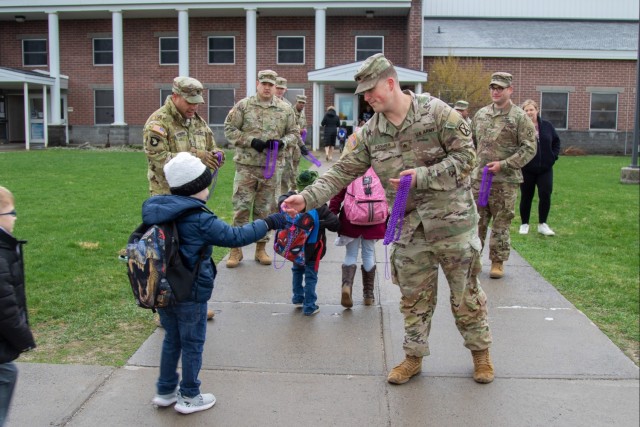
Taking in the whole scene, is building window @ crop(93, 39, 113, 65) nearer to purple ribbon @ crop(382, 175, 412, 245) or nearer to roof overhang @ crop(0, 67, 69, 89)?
roof overhang @ crop(0, 67, 69, 89)

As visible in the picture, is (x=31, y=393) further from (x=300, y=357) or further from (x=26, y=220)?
(x=26, y=220)

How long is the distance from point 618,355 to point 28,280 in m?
5.33

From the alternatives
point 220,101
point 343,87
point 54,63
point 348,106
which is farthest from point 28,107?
point 348,106

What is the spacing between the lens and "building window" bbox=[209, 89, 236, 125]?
31.0 m

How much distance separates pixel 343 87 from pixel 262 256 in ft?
72.6

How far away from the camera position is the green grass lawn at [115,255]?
5.34m

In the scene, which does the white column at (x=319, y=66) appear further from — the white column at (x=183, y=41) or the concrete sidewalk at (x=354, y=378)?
the concrete sidewalk at (x=354, y=378)

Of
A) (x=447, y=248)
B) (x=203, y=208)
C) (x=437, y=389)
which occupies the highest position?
(x=203, y=208)

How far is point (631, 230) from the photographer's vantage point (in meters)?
10.2

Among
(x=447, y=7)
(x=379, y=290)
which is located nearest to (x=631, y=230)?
(x=379, y=290)

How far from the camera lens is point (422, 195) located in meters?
4.23

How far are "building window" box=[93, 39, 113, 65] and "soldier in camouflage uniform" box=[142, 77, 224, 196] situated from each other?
27976 mm

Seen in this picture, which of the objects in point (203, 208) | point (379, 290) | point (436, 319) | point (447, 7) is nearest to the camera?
point (203, 208)

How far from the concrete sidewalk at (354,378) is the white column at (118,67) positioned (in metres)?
26.2
